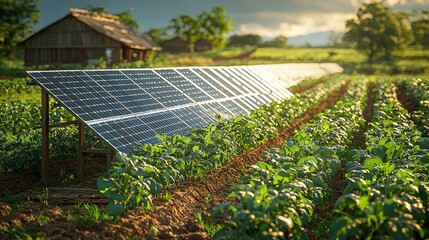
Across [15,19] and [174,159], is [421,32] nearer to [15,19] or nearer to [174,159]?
[15,19]

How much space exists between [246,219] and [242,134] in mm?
6392

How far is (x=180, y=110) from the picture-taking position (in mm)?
13602

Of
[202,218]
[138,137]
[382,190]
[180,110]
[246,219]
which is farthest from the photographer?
[180,110]

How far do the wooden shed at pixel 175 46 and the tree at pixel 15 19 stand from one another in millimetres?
43751

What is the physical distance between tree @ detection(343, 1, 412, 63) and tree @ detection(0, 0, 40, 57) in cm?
5388

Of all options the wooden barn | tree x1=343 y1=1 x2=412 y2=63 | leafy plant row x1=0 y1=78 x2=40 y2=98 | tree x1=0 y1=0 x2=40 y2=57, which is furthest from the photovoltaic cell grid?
tree x1=343 y1=1 x2=412 y2=63

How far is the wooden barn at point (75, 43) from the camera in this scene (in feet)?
161

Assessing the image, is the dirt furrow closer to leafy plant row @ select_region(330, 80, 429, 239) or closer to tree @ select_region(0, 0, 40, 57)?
leafy plant row @ select_region(330, 80, 429, 239)

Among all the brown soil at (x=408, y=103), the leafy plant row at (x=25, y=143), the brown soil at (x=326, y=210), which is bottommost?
the brown soil at (x=408, y=103)

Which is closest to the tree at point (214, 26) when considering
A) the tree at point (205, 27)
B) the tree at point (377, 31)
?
the tree at point (205, 27)

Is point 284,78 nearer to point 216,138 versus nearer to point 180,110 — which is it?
point 180,110

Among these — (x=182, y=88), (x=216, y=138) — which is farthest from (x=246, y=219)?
(x=182, y=88)

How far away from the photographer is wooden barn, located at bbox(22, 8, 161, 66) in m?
49.2

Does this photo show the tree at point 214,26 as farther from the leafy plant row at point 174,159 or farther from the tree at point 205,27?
the leafy plant row at point 174,159
